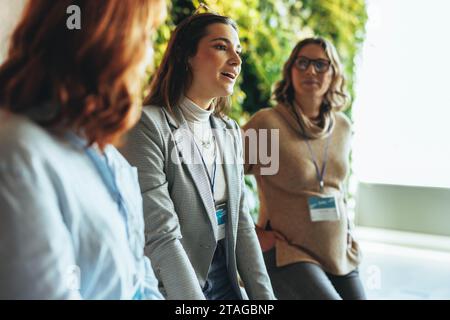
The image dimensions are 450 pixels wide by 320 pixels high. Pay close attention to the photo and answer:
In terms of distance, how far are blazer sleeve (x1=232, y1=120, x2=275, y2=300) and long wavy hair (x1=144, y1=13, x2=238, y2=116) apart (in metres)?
0.29

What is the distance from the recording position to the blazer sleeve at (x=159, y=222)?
56.1 inches

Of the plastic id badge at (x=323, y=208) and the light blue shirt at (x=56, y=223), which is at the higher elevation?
the light blue shirt at (x=56, y=223)

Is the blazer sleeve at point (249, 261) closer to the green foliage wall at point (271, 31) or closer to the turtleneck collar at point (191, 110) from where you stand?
the turtleneck collar at point (191, 110)

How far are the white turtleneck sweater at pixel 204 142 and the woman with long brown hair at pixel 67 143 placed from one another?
67cm

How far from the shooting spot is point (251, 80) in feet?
11.6

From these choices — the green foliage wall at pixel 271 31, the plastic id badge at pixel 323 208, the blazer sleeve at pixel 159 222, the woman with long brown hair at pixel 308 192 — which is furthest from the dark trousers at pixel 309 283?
the green foliage wall at pixel 271 31

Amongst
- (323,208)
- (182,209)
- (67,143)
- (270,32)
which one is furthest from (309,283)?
(270,32)

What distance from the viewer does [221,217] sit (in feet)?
5.40

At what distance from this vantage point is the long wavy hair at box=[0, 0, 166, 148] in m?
0.86

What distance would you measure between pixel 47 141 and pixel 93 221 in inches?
6.4

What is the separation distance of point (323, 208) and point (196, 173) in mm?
848

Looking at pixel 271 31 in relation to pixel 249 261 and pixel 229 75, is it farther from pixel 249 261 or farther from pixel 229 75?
pixel 249 261
